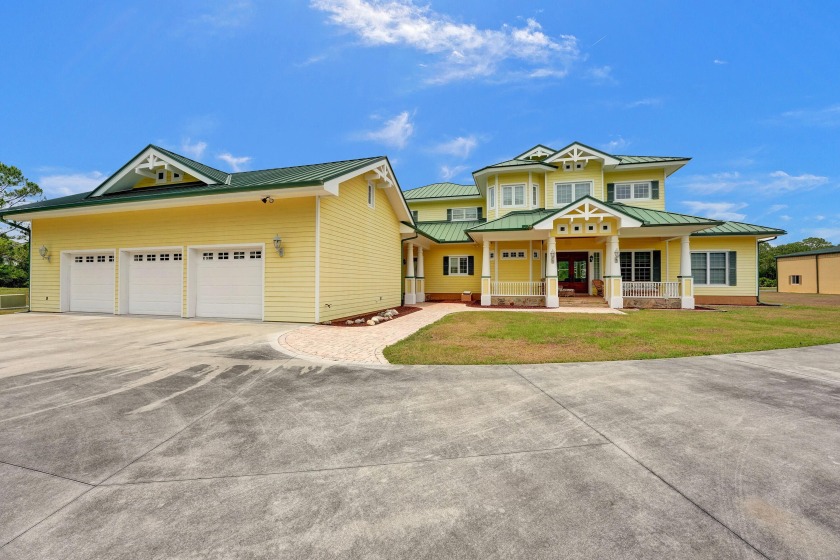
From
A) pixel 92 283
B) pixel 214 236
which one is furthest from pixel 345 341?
pixel 92 283

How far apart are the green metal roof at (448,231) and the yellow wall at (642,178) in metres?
8.26

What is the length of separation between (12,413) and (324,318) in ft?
23.8

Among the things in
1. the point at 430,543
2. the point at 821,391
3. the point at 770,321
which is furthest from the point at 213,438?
the point at 770,321

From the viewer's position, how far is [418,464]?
2.78m

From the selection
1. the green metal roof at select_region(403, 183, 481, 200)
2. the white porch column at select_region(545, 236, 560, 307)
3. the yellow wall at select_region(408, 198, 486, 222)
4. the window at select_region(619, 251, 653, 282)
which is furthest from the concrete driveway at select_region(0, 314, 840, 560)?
the green metal roof at select_region(403, 183, 481, 200)

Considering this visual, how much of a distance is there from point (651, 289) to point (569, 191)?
6946 mm

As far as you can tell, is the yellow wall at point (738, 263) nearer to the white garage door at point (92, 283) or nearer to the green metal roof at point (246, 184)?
the green metal roof at point (246, 184)

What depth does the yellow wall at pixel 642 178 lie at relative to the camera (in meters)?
19.5

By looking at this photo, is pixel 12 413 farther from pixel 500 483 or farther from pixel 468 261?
pixel 468 261

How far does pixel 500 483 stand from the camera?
2.51 meters

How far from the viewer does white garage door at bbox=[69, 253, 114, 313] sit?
1353 centimetres

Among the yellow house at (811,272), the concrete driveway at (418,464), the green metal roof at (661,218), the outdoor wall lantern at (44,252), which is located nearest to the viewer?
the concrete driveway at (418,464)

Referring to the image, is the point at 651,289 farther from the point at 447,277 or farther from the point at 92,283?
the point at 92,283

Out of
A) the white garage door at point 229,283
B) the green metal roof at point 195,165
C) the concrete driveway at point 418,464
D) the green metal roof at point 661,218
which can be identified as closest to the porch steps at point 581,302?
the green metal roof at point 661,218
